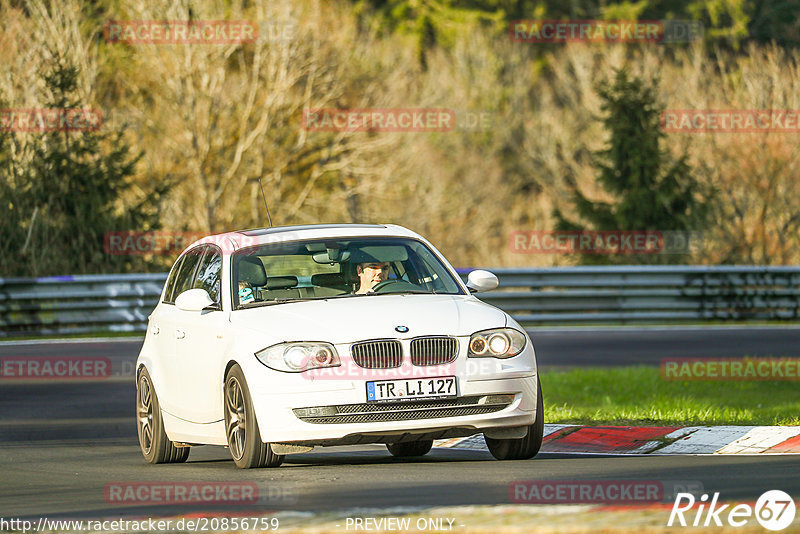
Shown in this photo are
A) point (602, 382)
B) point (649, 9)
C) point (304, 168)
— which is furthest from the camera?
point (649, 9)

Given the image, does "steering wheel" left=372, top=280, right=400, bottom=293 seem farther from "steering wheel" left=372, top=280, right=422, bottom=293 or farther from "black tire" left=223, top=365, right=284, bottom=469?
"black tire" left=223, top=365, right=284, bottom=469

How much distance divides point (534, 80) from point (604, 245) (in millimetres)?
33163

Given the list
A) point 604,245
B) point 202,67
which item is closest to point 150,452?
point 604,245

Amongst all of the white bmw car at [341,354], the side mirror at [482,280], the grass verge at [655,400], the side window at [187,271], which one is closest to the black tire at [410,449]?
the white bmw car at [341,354]

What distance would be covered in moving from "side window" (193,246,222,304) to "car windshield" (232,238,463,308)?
231 millimetres

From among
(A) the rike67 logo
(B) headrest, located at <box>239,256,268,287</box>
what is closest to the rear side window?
(B) headrest, located at <box>239,256,268,287</box>

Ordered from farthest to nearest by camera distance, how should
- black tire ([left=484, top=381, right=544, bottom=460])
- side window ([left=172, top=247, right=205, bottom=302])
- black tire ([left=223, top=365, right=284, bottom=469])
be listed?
side window ([left=172, top=247, right=205, bottom=302]) < black tire ([left=484, top=381, right=544, bottom=460]) < black tire ([left=223, top=365, right=284, bottom=469])

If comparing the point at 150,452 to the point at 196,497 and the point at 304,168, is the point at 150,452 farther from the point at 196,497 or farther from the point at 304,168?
the point at 304,168

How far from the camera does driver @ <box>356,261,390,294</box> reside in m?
10.9

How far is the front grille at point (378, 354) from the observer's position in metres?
9.73

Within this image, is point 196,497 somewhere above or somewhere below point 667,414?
above

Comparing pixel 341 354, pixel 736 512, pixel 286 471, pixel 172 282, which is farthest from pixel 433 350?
pixel 172 282

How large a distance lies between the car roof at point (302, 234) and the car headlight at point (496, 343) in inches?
57.9

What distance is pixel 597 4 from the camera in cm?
6756
